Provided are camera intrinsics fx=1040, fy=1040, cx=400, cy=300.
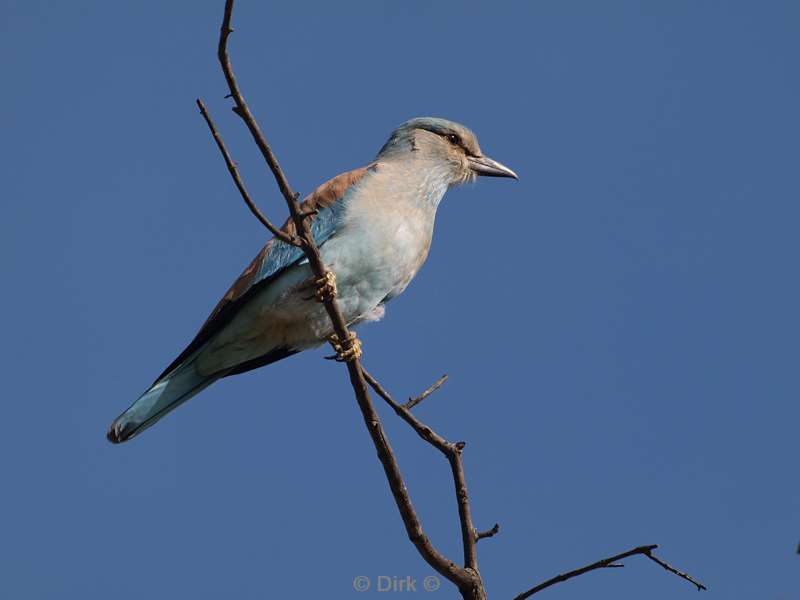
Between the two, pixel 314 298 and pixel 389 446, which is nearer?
pixel 389 446

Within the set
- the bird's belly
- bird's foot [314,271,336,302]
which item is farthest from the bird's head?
bird's foot [314,271,336,302]

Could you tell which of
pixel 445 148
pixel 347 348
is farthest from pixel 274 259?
pixel 445 148

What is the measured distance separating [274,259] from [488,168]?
189cm

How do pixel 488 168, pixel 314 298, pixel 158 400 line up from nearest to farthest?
pixel 314 298
pixel 158 400
pixel 488 168

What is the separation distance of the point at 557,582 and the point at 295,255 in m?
2.51

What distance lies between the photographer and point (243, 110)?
3777 millimetres

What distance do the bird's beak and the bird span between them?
2.44 feet

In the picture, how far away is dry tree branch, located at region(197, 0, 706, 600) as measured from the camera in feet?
12.2

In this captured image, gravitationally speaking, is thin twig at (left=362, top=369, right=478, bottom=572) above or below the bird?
below

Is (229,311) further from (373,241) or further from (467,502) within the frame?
(467,502)

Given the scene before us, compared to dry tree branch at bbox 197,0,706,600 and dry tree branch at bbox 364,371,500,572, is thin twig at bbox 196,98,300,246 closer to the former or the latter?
dry tree branch at bbox 197,0,706,600

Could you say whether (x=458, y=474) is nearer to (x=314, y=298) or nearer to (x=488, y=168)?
(x=314, y=298)

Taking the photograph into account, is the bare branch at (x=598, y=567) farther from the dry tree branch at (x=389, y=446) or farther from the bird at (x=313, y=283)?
the bird at (x=313, y=283)

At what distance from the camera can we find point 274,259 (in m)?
5.69
